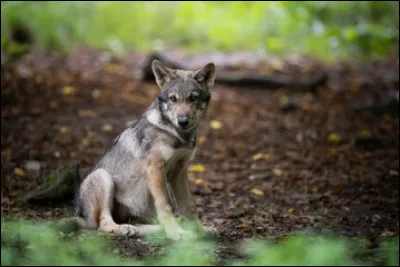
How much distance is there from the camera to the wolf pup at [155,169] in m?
6.95

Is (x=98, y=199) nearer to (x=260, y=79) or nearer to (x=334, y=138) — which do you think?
(x=334, y=138)

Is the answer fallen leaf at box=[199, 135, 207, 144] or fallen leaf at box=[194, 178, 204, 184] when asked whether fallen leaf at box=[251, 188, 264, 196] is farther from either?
fallen leaf at box=[199, 135, 207, 144]

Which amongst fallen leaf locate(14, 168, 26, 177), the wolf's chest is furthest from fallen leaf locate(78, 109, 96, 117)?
the wolf's chest

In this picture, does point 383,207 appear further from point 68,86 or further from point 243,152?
point 68,86

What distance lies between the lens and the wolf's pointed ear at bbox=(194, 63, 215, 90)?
711 centimetres

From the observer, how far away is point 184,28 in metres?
22.8

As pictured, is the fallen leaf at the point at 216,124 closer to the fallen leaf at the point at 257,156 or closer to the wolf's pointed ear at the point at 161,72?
the fallen leaf at the point at 257,156

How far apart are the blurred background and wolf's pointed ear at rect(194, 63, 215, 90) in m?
10.0

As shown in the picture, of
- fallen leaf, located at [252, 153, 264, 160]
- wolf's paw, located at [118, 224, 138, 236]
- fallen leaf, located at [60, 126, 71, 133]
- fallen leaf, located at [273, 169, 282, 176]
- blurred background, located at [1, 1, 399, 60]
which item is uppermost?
blurred background, located at [1, 1, 399, 60]

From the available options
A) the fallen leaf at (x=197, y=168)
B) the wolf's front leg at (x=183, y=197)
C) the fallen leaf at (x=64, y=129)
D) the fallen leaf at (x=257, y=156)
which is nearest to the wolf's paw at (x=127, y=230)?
the wolf's front leg at (x=183, y=197)

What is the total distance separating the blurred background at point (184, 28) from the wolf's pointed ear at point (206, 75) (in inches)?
394

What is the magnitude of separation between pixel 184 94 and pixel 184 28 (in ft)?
53.7

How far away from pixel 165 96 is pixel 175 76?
0.32 metres

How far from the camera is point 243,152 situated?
11766mm
